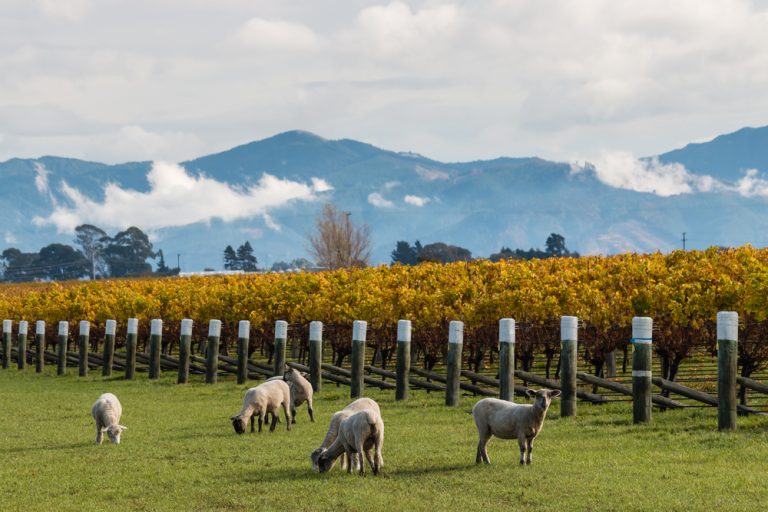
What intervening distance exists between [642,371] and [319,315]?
2013cm

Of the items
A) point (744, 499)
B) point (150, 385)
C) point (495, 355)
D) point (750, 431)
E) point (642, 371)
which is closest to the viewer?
point (744, 499)

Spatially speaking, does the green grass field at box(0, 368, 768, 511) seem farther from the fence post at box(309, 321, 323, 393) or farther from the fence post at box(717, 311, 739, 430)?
the fence post at box(309, 321, 323, 393)

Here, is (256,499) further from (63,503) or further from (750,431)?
(750,431)

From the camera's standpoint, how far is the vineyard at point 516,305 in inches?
1077

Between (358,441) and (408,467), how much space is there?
41.3 inches

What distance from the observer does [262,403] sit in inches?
813

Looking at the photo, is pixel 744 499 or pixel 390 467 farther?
pixel 390 467

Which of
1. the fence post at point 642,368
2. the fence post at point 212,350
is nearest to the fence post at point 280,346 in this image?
the fence post at point 212,350

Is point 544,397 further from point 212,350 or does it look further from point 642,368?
point 212,350

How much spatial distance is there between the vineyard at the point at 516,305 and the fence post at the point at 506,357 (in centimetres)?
535

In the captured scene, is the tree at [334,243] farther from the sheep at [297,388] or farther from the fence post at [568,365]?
the fence post at [568,365]

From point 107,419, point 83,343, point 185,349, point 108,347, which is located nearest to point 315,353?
point 185,349

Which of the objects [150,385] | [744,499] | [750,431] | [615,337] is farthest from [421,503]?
[150,385]

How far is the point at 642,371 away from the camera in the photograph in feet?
64.7
